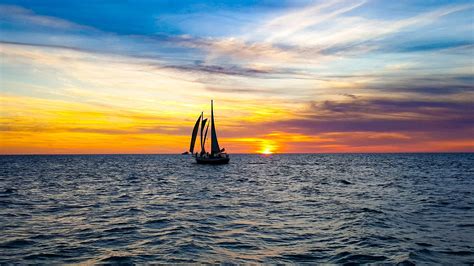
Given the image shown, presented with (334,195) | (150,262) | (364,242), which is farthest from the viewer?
(334,195)

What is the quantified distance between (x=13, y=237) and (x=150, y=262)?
30.0ft

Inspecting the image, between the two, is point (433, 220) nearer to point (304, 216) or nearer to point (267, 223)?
point (304, 216)

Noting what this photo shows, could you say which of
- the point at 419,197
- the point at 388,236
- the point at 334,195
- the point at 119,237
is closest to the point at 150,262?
the point at 119,237

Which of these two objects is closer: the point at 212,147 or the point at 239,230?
the point at 239,230

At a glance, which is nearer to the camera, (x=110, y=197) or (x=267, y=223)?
(x=267, y=223)

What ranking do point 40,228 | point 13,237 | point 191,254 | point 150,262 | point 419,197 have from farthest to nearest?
point 419,197, point 40,228, point 13,237, point 191,254, point 150,262

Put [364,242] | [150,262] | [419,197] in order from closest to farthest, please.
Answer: [150,262] < [364,242] < [419,197]

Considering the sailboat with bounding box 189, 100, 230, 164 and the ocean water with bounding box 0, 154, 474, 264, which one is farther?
the sailboat with bounding box 189, 100, 230, 164

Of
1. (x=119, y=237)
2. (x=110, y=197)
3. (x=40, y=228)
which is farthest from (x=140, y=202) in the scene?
(x=119, y=237)

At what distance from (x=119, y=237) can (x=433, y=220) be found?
63.0 ft

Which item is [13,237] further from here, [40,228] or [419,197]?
[419,197]

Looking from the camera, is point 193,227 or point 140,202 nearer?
point 193,227

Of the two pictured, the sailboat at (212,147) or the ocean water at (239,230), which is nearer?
the ocean water at (239,230)

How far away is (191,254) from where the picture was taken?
16.7 m
